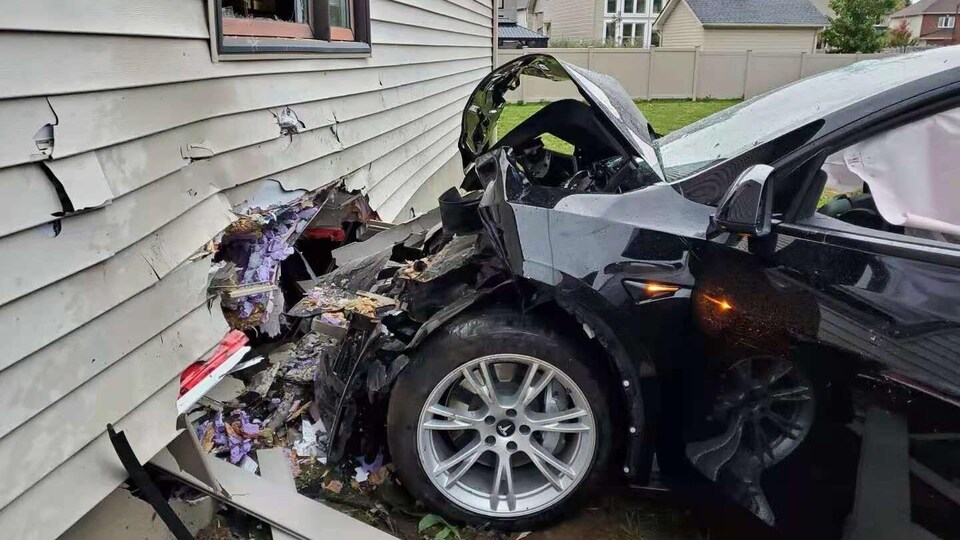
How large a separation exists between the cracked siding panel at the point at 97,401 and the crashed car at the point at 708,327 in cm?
67

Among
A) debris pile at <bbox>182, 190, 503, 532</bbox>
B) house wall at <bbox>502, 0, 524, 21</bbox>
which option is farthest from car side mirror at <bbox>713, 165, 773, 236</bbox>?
house wall at <bbox>502, 0, 524, 21</bbox>

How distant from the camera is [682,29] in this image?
105 feet

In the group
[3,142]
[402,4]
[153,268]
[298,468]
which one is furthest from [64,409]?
[402,4]

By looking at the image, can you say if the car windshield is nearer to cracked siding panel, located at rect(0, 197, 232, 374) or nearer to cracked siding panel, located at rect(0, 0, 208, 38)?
cracked siding panel, located at rect(0, 197, 232, 374)

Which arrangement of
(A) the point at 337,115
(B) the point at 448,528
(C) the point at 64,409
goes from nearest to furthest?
(C) the point at 64,409 < (B) the point at 448,528 < (A) the point at 337,115

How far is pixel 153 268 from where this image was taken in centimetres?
238

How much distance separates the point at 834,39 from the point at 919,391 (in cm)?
3177

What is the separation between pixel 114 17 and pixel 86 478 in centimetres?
149

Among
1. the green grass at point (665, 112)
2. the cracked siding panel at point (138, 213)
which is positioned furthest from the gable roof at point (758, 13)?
the cracked siding panel at point (138, 213)

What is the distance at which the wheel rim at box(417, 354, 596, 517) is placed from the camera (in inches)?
99.5

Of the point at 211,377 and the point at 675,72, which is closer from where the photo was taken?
the point at 211,377

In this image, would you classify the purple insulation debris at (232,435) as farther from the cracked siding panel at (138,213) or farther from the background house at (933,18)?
the background house at (933,18)

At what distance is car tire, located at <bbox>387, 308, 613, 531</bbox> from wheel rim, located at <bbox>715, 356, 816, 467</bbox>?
47cm

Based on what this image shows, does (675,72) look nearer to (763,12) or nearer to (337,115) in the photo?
(763,12)
